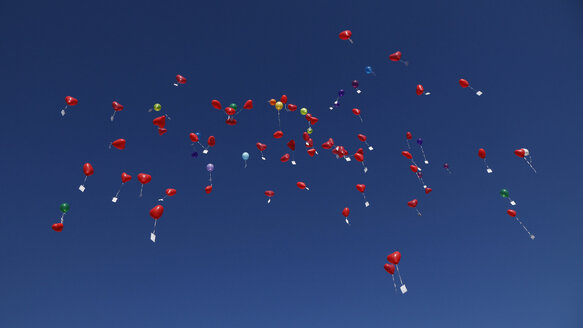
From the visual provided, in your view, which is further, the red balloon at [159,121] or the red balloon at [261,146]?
the red balloon at [261,146]

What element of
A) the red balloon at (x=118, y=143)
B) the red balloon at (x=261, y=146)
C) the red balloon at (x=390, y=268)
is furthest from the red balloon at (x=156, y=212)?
the red balloon at (x=390, y=268)

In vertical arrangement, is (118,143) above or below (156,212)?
above

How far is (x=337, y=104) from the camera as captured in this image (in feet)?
33.4

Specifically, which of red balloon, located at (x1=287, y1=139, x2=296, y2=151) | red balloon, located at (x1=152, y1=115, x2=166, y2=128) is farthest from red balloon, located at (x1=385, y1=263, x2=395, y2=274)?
red balloon, located at (x1=152, y1=115, x2=166, y2=128)

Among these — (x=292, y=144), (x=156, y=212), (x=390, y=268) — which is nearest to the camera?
→ (x=156, y=212)

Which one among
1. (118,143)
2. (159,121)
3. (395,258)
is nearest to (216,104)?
(159,121)

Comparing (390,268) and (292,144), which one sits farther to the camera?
(292,144)

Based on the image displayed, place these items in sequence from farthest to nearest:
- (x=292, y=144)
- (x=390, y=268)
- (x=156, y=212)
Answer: (x=292, y=144) < (x=390, y=268) < (x=156, y=212)

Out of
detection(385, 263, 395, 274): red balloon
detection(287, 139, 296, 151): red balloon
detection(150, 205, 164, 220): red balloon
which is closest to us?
detection(150, 205, 164, 220): red balloon

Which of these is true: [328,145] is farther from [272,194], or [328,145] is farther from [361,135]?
[272,194]

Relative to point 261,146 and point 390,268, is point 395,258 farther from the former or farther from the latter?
point 261,146

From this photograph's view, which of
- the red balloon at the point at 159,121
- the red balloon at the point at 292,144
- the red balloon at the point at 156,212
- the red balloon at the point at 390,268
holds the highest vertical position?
the red balloon at the point at 159,121

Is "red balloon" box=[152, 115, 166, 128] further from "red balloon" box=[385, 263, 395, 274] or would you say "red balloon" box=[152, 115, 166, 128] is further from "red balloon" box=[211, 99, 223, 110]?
"red balloon" box=[385, 263, 395, 274]

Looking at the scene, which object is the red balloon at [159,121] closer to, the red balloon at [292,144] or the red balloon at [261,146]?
the red balloon at [261,146]
